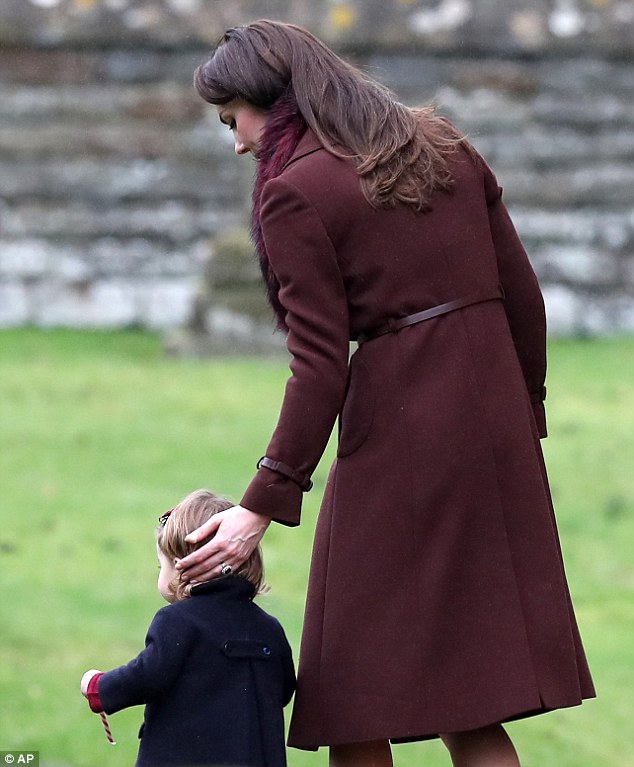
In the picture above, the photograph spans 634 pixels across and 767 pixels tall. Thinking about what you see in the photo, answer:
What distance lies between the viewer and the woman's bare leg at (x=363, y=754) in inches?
133

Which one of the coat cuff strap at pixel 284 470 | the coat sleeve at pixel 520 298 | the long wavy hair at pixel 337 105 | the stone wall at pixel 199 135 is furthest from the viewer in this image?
the stone wall at pixel 199 135

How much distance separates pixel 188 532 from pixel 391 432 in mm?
474

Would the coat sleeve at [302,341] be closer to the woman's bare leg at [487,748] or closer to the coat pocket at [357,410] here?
the coat pocket at [357,410]

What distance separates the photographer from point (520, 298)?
353 cm

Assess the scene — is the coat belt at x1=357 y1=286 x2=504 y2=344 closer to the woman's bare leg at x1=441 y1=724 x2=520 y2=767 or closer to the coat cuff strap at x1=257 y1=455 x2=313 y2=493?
the coat cuff strap at x1=257 y1=455 x2=313 y2=493

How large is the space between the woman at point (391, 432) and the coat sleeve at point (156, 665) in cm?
15

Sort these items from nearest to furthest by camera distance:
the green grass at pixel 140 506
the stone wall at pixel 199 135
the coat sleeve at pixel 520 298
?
1. the coat sleeve at pixel 520 298
2. the green grass at pixel 140 506
3. the stone wall at pixel 199 135

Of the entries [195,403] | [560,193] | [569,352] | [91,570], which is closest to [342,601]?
[91,570]

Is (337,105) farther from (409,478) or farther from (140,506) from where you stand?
(140,506)

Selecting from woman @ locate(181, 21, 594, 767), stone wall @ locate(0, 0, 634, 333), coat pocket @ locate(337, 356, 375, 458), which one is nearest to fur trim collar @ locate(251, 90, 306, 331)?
woman @ locate(181, 21, 594, 767)

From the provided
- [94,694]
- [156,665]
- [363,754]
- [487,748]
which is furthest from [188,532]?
[487,748]

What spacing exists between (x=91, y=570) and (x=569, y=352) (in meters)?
4.71

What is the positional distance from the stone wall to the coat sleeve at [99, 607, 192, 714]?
26.3 feet

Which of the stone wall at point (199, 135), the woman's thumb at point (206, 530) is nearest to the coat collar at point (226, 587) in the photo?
the woman's thumb at point (206, 530)
